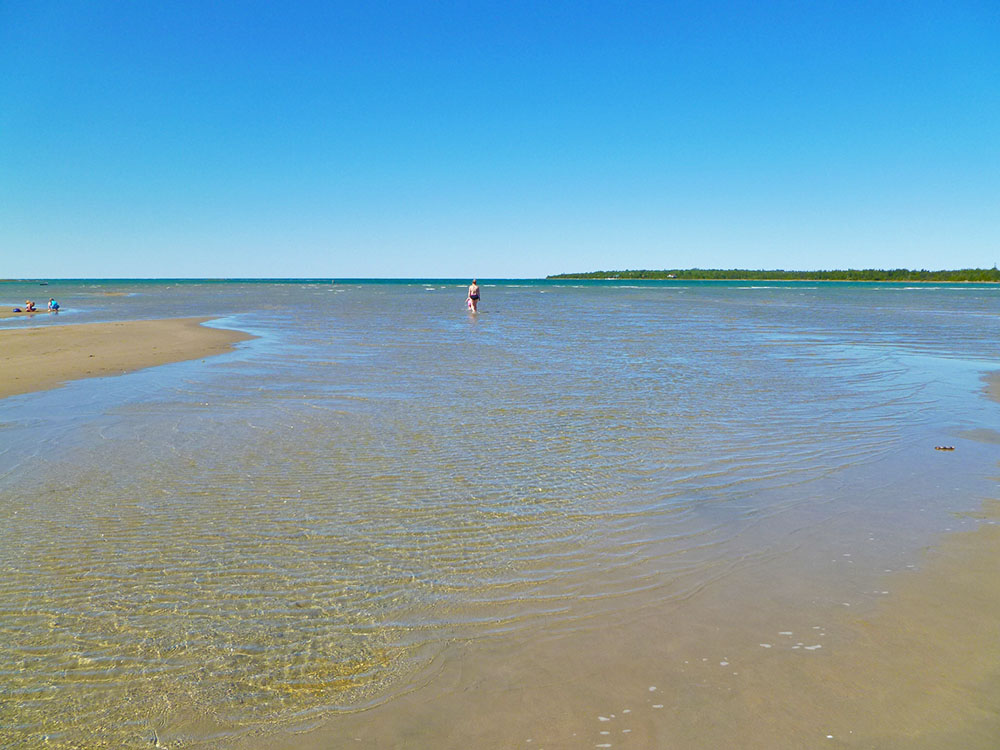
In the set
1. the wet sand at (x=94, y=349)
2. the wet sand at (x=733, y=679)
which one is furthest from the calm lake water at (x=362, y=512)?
the wet sand at (x=94, y=349)

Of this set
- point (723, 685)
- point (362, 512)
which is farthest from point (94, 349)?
point (723, 685)

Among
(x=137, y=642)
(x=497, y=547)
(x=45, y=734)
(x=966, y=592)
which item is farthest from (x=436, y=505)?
(x=966, y=592)

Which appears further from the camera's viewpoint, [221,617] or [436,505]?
[436,505]

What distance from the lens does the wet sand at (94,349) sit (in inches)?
583

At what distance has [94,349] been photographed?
2008 cm

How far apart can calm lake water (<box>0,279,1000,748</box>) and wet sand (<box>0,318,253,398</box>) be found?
85.1 inches

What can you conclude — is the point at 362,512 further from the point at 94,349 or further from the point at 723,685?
the point at 94,349

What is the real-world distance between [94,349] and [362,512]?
1781 centimetres

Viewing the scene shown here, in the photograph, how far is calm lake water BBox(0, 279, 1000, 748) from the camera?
3918mm

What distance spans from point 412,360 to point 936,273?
193 meters

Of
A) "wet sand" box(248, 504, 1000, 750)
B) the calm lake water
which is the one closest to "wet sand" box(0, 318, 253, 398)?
the calm lake water

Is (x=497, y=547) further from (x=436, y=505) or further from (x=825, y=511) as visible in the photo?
(x=825, y=511)

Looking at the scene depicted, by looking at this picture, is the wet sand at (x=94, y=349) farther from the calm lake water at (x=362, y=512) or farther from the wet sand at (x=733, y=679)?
the wet sand at (x=733, y=679)

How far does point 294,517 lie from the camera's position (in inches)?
250
